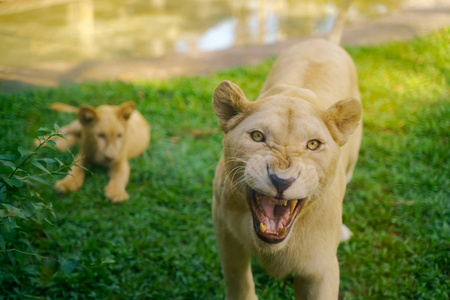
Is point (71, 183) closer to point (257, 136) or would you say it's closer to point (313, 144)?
point (257, 136)

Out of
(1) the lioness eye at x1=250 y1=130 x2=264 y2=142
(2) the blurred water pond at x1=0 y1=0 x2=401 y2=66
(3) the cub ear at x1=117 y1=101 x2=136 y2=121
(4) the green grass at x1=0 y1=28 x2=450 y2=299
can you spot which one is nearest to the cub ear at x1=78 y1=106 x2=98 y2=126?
(3) the cub ear at x1=117 y1=101 x2=136 y2=121

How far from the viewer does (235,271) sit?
2902mm

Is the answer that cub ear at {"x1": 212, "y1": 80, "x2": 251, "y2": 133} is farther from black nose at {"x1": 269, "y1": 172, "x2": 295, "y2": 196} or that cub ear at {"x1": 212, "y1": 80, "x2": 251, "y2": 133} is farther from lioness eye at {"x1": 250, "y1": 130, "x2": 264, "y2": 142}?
black nose at {"x1": 269, "y1": 172, "x2": 295, "y2": 196}

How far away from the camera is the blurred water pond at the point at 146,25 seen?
354 inches

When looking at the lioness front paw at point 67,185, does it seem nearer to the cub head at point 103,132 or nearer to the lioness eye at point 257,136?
the cub head at point 103,132

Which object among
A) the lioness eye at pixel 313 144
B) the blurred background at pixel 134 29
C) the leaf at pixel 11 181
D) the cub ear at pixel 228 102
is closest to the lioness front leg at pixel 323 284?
the lioness eye at pixel 313 144

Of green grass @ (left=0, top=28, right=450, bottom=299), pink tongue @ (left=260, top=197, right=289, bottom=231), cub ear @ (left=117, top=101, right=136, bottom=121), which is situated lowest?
green grass @ (left=0, top=28, right=450, bottom=299)

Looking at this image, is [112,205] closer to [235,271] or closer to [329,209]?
[235,271]

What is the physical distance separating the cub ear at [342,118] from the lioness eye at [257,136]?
0.40m

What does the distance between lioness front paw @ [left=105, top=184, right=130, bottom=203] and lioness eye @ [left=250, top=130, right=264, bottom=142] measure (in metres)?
2.29

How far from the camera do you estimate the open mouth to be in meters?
2.30

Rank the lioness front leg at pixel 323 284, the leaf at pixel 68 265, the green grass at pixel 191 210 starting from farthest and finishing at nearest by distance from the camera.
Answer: the green grass at pixel 191 210, the lioness front leg at pixel 323 284, the leaf at pixel 68 265

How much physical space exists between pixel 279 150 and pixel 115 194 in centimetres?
247

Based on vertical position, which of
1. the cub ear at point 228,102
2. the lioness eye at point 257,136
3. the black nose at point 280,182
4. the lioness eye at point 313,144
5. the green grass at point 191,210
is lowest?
the green grass at point 191,210
